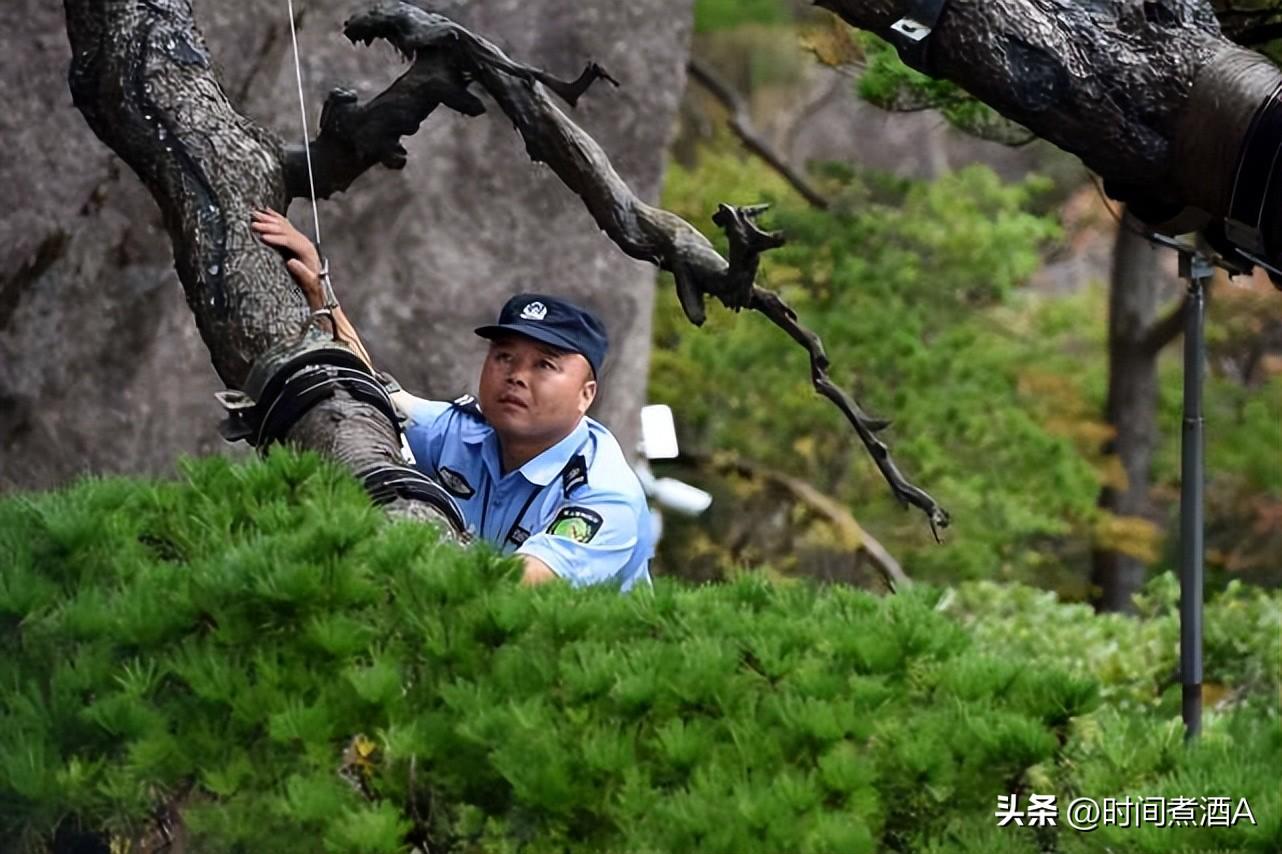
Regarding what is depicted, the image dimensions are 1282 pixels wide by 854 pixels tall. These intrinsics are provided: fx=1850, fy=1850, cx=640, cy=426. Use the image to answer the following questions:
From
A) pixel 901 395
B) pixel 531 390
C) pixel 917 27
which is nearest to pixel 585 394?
pixel 531 390

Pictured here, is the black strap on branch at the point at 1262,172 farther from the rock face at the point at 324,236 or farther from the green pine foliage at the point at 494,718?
the rock face at the point at 324,236

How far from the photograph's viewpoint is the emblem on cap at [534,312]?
3484 millimetres

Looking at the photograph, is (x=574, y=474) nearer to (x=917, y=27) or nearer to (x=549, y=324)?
(x=549, y=324)

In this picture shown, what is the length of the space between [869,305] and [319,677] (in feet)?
26.7

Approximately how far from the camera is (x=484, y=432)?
3613 mm

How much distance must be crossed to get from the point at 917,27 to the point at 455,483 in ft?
4.01

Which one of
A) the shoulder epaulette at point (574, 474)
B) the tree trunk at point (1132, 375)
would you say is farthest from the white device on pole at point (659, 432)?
the tree trunk at point (1132, 375)

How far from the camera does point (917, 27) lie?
324 cm

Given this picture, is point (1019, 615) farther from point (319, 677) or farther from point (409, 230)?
point (319, 677)

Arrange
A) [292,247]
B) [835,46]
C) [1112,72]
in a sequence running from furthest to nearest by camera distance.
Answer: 1. [835,46]
2. [292,247]
3. [1112,72]

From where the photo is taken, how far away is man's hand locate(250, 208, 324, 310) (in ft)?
11.6

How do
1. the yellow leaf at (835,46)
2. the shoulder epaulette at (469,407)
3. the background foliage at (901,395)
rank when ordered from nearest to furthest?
the shoulder epaulette at (469,407) → the yellow leaf at (835,46) → the background foliage at (901,395)

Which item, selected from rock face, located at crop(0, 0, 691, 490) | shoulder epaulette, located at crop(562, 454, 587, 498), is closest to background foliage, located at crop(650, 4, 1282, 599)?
rock face, located at crop(0, 0, 691, 490)

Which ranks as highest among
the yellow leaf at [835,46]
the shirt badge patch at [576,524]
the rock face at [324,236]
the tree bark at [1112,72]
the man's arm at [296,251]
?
the yellow leaf at [835,46]
